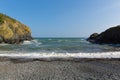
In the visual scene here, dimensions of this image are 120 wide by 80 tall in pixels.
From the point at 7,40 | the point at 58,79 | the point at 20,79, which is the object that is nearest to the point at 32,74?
the point at 20,79

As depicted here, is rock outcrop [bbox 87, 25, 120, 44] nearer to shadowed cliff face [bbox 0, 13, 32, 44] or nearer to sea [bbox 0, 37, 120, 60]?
shadowed cliff face [bbox 0, 13, 32, 44]

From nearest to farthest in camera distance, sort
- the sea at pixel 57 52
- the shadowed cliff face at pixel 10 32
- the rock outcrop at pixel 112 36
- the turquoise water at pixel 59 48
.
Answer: the sea at pixel 57 52, the turquoise water at pixel 59 48, the shadowed cliff face at pixel 10 32, the rock outcrop at pixel 112 36

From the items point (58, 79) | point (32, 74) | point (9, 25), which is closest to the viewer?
point (58, 79)

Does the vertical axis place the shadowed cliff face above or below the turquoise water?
above

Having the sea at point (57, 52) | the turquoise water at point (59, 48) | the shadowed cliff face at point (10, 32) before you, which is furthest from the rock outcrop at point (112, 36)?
the sea at point (57, 52)

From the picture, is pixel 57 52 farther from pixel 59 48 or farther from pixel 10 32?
pixel 10 32

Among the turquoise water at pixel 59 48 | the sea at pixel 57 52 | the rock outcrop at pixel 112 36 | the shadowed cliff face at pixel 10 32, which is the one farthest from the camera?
the rock outcrop at pixel 112 36

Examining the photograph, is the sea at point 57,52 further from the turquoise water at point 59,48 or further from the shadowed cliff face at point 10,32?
the shadowed cliff face at point 10,32

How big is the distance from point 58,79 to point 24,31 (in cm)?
6508

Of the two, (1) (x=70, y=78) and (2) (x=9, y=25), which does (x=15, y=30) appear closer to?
(2) (x=9, y=25)

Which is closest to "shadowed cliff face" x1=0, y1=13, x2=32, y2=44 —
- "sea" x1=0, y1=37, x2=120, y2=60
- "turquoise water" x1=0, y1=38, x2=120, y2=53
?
"turquoise water" x1=0, y1=38, x2=120, y2=53

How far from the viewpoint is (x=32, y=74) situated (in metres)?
12.9

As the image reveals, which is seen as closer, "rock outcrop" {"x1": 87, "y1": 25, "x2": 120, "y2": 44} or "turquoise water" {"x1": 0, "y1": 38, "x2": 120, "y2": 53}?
"turquoise water" {"x1": 0, "y1": 38, "x2": 120, "y2": 53}

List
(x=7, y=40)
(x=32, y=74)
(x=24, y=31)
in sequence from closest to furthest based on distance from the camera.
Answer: (x=32, y=74), (x=7, y=40), (x=24, y=31)
